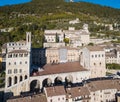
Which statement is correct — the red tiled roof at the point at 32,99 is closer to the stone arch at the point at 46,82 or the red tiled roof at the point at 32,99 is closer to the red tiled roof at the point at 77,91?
the red tiled roof at the point at 77,91

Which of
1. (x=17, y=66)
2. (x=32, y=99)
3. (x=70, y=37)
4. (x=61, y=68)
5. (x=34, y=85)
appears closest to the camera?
(x=32, y=99)

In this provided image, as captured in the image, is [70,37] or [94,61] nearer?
[94,61]

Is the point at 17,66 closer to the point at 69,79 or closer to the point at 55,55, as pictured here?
the point at 69,79

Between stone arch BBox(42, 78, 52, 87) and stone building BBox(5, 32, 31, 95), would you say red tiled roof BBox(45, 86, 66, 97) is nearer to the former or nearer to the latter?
stone building BBox(5, 32, 31, 95)

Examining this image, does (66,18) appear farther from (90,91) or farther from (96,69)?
(90,91)

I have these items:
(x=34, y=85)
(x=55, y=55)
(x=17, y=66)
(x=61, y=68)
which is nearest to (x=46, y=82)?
(x=34, y=85)

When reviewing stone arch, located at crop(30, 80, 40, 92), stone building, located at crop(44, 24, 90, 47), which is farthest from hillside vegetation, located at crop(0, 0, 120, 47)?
stone arch, located at crop(30, 80, 40, 92)

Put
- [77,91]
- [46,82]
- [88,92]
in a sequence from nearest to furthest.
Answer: [77,91], [88,92], [46,82]

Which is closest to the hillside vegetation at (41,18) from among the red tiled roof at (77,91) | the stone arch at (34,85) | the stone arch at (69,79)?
the stone arch at (69,79)

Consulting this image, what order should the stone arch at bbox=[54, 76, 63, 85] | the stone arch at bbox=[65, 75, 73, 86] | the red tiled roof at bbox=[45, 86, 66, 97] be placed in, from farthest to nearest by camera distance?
the stone arch at bbox=[65, 75, 73, 86] → the stone arch at bbox=[54, 76, 63, 85] → the red tiled roof at bbox=[45, 86, 66, 97]

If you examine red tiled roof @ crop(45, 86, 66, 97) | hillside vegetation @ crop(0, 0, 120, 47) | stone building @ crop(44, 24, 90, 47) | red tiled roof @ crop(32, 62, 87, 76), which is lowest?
red tiled roof @ crop(45, 86, 66, 97)

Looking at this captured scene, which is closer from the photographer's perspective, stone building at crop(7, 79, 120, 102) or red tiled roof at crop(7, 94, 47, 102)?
red tiled roof at crop(7, 94, 47, 102)
